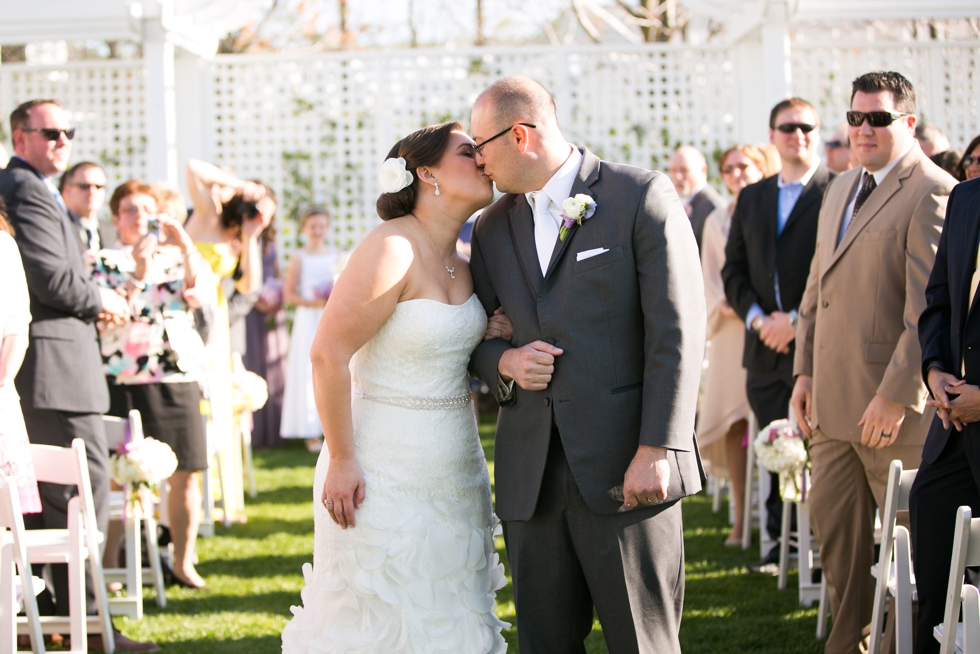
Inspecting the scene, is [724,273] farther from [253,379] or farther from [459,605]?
[253,379]

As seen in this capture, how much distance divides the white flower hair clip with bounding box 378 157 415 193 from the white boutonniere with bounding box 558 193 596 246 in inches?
23.1

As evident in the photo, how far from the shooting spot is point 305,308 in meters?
10.2

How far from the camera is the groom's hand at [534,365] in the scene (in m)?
3.01

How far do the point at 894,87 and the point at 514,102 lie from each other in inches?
72.5

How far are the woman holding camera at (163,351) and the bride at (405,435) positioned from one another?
2554mm

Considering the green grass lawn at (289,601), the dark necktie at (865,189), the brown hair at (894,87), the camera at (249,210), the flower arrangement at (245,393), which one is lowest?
the green grass lawn at (289,601)

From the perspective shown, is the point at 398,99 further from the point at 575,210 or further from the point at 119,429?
the point at 575,210

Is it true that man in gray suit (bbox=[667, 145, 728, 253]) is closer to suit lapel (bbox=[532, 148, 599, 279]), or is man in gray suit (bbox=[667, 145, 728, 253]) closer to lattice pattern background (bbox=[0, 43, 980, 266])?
lattice pattern background (bbox=[0, 43, 980, 266])

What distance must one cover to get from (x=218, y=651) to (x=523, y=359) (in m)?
2.65

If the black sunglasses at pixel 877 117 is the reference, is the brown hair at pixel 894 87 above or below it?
above

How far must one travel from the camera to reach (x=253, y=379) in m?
7.52

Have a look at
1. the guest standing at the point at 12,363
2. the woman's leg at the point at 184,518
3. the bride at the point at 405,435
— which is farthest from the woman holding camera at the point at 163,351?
→ the bride at the point at 405,435

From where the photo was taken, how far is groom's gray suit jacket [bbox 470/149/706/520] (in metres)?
2.92

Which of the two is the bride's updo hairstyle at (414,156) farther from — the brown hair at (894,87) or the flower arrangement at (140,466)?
the flower arrangement at (140,466)
